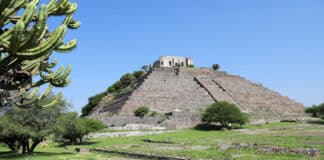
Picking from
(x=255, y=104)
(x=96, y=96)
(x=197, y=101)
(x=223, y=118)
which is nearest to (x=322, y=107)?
(x=255, y=104)

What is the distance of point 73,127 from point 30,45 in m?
37.2

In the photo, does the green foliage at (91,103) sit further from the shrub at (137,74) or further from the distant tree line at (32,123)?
the distant tree line at (32,123)

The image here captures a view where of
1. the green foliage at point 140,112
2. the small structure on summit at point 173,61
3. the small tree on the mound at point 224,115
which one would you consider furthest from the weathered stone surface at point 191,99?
the small structure on summit at point 173,61

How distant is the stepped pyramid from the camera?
75.4 m

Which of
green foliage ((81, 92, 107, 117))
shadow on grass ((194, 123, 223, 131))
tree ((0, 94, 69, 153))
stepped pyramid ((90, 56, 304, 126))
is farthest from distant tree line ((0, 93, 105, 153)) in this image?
green foliage ((81, 92, 107, 117))

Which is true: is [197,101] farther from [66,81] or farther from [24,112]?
[66,81]

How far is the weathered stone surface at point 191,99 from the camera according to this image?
2633 inches

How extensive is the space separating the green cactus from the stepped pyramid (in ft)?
179

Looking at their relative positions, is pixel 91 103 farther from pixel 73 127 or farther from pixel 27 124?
pixel 27 124

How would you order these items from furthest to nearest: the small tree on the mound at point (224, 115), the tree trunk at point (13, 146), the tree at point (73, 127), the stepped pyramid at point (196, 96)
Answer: the stepped pyramid at point (196, 96), the small tree on the mound at point (224, 115), the tree trunk at point (13, 146), the tree at point (73, 127)

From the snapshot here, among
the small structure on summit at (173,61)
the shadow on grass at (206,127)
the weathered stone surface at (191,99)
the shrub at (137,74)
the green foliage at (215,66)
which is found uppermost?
the small structure on summit at (173,61)

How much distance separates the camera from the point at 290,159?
25.9 metres

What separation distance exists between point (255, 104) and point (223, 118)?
88.3ft

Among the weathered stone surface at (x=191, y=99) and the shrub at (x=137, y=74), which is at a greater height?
the shrub at (x=137, y=74)
